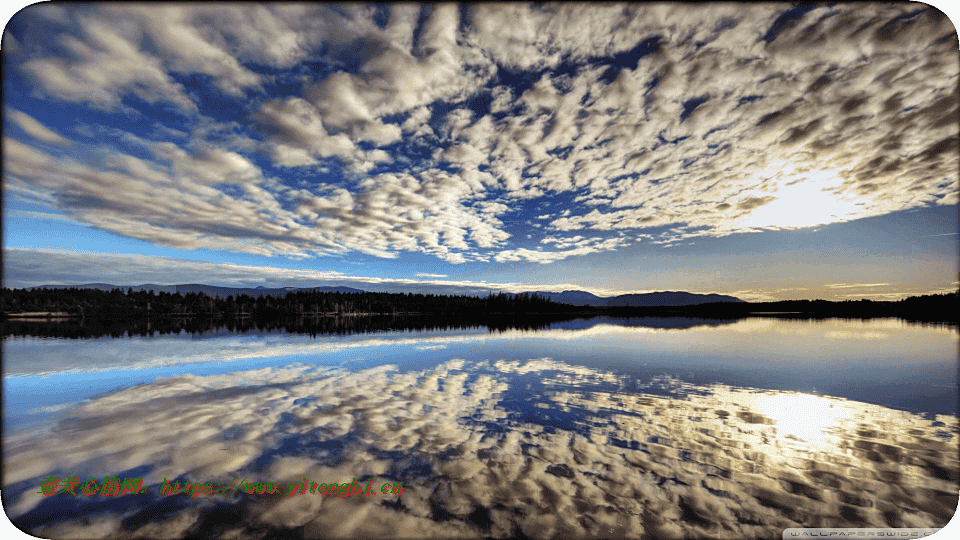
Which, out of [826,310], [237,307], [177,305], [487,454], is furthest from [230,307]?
[826,310]

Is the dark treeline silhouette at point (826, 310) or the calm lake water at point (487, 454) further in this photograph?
the dark treeline silhouette at point (826, 310)

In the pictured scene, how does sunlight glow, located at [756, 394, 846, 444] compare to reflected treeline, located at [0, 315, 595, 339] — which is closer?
sunlight glow, located at [756, 394, 846, 444]

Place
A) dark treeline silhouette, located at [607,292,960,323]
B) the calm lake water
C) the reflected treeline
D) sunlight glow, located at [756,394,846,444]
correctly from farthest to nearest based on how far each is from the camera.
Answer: dark treeline silhouette, located at [607,292,960,323] < the reflected treeline < sunlight glow, located at [756,394,846,444] < the calm lake water

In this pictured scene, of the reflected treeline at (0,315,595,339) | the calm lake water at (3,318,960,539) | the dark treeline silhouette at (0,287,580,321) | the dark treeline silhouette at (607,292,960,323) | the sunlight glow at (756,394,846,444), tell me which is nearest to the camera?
the calm lake water at (3,318,960,539)

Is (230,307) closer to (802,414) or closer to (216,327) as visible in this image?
(216,327)

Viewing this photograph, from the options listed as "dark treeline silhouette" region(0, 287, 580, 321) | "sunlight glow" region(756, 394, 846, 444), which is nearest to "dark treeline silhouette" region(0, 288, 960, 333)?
"dark treeline silhouette" region(0, 287, 580, 321)

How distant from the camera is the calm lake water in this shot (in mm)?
5984

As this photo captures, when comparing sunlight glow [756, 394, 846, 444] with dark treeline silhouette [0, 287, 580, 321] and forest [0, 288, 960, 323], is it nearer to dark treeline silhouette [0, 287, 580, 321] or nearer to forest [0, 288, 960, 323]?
forest [0, 288, 960, 323]

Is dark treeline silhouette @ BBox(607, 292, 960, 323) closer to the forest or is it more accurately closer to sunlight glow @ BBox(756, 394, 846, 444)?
the forest

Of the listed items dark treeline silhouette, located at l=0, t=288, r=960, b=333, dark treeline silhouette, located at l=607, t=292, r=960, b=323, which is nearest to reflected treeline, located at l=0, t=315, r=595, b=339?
dark treeline silhouette, located at l=0, t=288, r=960, b=333

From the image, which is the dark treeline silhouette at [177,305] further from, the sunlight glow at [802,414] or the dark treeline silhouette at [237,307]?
the sunlight glow at [802,414]

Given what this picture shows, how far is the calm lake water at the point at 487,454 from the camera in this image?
5.98 meters

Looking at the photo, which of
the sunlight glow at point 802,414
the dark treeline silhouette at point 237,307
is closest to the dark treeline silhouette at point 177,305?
the dark treeline silhouette at point 237,307

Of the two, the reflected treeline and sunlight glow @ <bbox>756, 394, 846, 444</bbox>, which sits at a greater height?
sunlight glow @ <bbox>756, 394, 846, 444</bbox>
